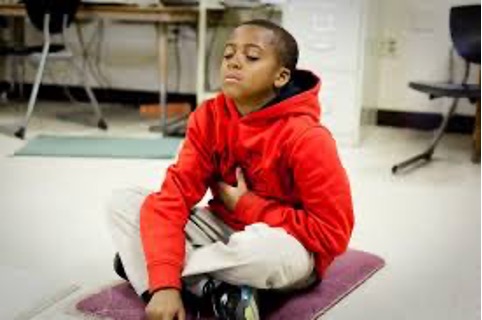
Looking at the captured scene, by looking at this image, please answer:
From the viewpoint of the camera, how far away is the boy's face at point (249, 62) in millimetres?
1521

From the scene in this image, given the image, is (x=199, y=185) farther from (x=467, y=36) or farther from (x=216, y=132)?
(x=467, y=36)

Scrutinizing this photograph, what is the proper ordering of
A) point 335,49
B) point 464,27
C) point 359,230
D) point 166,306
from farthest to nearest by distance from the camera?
1. point 464,27
2. point 335,49
3. point 359,230
4. point 166,306

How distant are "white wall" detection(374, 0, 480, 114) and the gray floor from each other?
62cm

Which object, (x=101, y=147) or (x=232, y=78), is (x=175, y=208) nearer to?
(x=232, y=78)

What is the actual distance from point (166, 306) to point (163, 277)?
0.22ft

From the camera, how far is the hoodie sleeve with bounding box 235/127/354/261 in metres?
1.48

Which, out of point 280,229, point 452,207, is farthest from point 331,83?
point 280,229

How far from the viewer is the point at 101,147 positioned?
11.1 ft

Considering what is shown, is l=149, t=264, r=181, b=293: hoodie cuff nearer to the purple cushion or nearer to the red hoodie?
the red hoodie

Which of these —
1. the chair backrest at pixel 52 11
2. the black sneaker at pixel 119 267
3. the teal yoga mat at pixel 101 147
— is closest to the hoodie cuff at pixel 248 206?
the black sneaker at pixel 119 267

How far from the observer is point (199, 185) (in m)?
1.65

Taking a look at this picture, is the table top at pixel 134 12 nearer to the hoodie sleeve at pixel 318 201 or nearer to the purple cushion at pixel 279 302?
the purple cushion at pixel 279 302

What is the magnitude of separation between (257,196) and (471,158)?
2.13 metres

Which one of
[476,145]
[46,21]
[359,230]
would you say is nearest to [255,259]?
[359,230]
